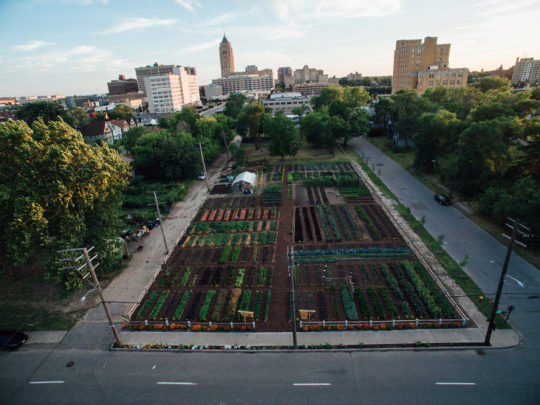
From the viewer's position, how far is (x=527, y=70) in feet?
501

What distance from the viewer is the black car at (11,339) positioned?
18047 millimetres

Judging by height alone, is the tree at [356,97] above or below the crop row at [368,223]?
above

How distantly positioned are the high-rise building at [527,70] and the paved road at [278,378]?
7579 inches

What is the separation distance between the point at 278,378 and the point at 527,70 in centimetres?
21224

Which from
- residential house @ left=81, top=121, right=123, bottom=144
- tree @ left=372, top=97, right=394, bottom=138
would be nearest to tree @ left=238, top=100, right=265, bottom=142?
tree @ left=372, top=97, right=394, bottom=138

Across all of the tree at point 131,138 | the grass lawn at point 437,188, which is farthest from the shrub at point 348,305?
the tree at point 131,138

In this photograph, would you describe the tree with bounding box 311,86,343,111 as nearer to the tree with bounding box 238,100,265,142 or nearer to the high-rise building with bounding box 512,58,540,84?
the tree with bounding box 238,100,265,142

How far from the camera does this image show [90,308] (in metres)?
21.5

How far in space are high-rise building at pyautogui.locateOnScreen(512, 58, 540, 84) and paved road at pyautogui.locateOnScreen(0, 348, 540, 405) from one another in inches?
7579

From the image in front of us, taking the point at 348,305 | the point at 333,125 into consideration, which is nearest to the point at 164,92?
the point at 333,125

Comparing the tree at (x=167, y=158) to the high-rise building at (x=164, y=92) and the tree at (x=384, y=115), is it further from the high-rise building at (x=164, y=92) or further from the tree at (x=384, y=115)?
the high-rise building at (x=164, y=92)

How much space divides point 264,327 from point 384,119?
66695 mm

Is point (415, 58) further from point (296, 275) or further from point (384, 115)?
point (296, 275)

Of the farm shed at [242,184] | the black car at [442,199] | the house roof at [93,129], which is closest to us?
the black car at [442,199]
